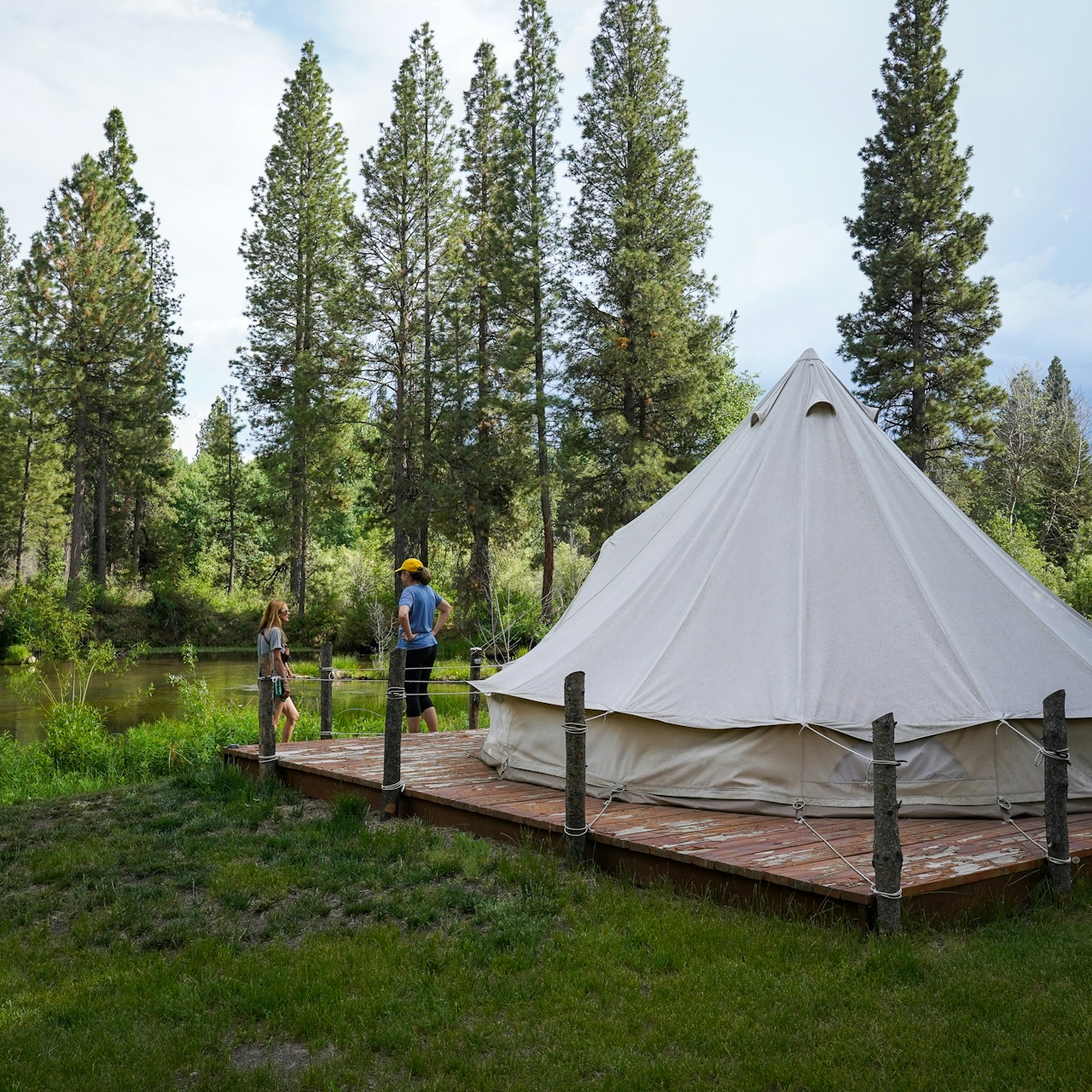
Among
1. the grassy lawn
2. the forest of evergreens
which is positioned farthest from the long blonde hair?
the forest of evergreens

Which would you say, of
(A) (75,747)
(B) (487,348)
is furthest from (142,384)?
(A) (75,747)

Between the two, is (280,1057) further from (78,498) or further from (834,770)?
(78,498)

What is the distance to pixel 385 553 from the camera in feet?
102

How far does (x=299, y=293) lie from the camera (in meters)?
28.1

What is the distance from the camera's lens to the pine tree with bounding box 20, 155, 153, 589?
87.0 ft

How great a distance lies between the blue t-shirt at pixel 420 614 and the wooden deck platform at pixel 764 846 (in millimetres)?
1480

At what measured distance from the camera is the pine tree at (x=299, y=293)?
27.3 meters

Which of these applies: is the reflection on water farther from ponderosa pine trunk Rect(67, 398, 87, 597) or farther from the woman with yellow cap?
ponderosa pine trunk Rect(67, 398, 87, 597)

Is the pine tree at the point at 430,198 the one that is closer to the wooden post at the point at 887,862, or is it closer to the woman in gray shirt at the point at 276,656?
the woman in gray shirt at the point at 276,656

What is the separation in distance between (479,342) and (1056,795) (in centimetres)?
2199

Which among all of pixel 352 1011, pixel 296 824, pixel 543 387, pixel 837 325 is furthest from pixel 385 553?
pixel 352 1011

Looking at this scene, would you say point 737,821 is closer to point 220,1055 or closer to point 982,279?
point 220,1055

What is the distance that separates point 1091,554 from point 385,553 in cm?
2066

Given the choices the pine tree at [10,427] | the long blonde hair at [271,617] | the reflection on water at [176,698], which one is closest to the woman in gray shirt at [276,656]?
the long blonde hair at [271,617]
